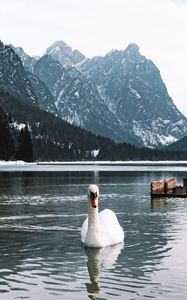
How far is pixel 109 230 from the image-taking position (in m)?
29.2

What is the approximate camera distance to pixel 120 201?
61781mm

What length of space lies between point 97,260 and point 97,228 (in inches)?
84.9

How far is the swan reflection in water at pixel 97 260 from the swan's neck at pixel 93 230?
390 mm

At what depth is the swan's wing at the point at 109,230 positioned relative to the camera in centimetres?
2861

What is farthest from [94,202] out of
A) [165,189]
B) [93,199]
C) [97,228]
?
[165,189]

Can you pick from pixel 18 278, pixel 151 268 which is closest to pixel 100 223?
pixel 151 268

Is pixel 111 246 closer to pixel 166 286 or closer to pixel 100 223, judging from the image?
pixel 100 223

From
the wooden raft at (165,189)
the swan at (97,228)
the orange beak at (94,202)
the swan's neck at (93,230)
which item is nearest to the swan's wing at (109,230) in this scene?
the swan at (97,228)

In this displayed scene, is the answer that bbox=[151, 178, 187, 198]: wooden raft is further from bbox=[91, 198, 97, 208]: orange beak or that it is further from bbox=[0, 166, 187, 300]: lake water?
bbox=[91, 198, 97, 208]: orange beak

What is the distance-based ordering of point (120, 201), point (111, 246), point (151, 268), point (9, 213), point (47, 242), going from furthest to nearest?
point (120, 201)
point (9, 213)
point (47, 242)
point (111, 246)
point (151, 268)

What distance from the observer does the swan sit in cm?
2722

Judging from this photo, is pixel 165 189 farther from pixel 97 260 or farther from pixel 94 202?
pixel 97 260

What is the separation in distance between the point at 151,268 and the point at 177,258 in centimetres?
268

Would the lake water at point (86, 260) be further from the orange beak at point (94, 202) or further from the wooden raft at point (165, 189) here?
the wooden raft at point (165, 189)
